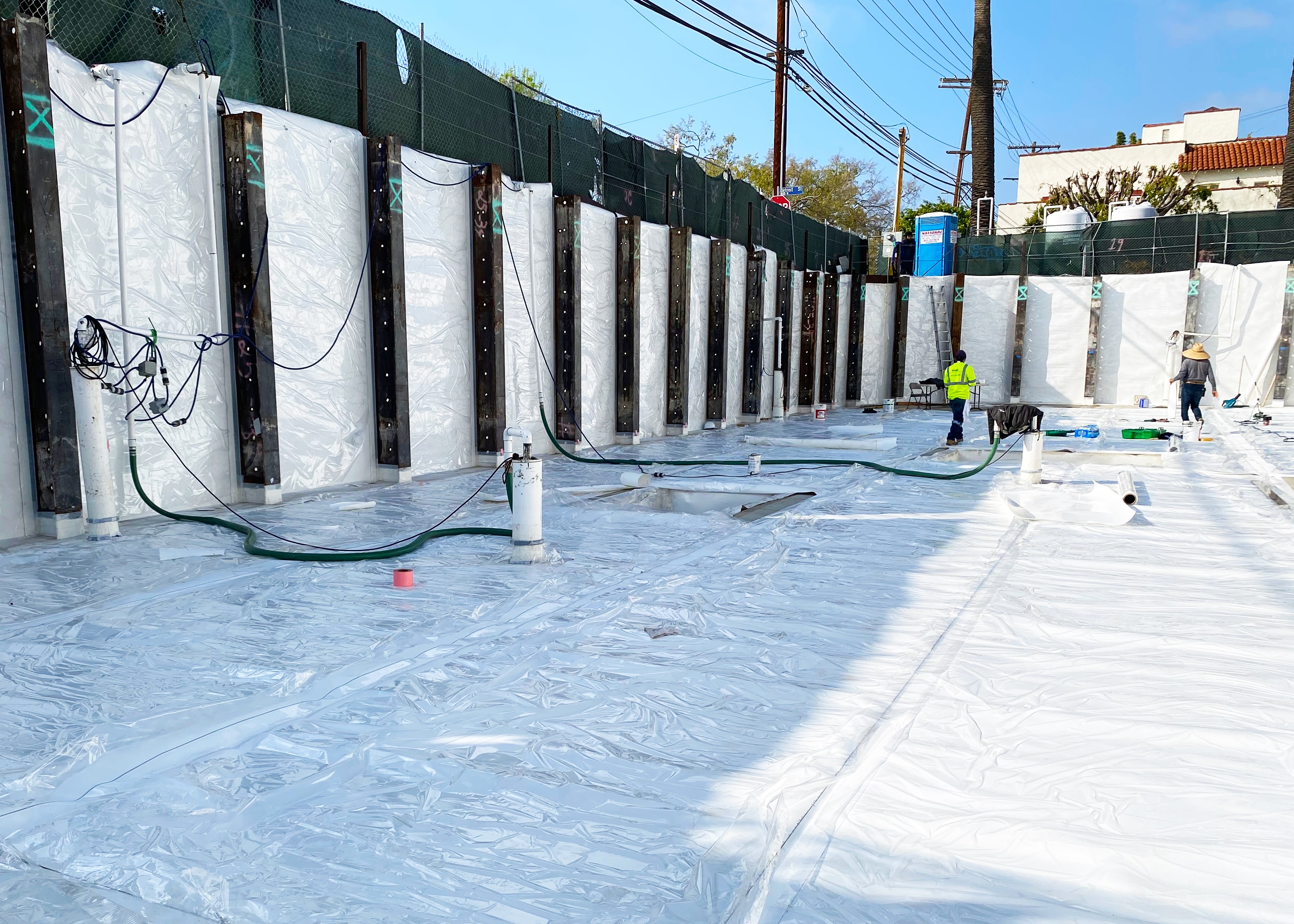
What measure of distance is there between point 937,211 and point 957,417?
80.3ft

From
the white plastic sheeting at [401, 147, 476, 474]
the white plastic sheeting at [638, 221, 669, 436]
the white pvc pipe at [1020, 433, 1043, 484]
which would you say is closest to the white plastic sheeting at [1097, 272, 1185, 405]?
the white plastic sheeting at [638, 221, 669, 436]

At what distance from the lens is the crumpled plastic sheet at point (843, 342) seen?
2284cm

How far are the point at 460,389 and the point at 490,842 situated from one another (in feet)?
26.8

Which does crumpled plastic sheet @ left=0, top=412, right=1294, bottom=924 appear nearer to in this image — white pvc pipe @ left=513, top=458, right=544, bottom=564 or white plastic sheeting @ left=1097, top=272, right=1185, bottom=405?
white pvc pipe @ left=513, top=458, right=544, bottom=564

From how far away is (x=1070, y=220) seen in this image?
24.2 meters

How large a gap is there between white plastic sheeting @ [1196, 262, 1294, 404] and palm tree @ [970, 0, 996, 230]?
778cm

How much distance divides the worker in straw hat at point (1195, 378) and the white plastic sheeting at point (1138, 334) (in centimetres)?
572

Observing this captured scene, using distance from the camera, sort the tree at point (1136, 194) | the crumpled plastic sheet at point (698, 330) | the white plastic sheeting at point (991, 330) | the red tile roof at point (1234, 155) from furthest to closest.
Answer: the red tile roof at point (1234, 155)
the tree at point (1136, 194)
the white plastic sheeting at point (991, 330)
the crumpled plastic sheet at point (698, 330)

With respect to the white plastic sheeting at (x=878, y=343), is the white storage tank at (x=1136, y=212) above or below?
above

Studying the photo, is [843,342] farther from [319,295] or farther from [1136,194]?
[1136,194]

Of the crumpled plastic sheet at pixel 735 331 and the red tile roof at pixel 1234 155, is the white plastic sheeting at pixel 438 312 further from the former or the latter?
the red tile roof at pixel 1234 155

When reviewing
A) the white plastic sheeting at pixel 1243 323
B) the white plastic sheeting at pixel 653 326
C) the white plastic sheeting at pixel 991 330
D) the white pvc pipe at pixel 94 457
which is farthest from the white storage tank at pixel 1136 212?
the white pvc pipe at pixel 94 457

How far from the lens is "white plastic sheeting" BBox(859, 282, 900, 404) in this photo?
2327 cm

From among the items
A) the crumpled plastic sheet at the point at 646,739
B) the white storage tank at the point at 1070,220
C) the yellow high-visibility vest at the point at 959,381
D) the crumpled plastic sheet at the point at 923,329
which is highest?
the white storage tank at the point at 1070,220
